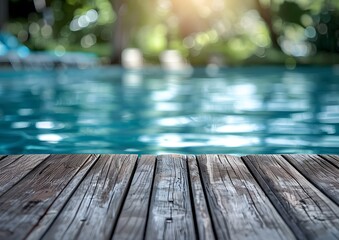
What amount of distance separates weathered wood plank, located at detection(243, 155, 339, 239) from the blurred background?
13.0 m

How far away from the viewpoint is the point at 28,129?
5.92 meters

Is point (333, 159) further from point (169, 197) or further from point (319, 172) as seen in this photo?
point (169, 197)

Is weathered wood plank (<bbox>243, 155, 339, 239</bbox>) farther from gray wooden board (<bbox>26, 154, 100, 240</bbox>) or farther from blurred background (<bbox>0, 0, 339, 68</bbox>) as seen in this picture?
blurred background (<bbox>0, 0, 339, 68</bbox>)

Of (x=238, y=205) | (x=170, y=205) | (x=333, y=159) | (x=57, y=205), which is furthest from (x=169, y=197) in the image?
(x=333, y=159)

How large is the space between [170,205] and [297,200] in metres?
0.50

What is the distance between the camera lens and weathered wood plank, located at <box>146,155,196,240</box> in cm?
172

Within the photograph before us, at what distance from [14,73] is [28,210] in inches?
411

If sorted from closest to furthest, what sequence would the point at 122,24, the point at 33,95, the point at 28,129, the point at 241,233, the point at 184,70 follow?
1. the point at 241,233
2. the point at 28,129
3. the point at 33,95
4. the point at 184,70
5. the point at 122,24

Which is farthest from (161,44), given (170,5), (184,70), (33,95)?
(33,95)

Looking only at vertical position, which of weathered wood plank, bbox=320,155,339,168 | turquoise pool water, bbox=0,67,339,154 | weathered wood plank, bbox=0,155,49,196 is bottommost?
turquoise pool water, bbox=0,67,339,154

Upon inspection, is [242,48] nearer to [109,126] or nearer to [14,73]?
[14,73]

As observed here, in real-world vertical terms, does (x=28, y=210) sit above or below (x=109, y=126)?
above

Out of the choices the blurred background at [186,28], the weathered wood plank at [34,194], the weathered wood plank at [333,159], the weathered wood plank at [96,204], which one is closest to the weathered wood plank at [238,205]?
the weathered wood plank at [96,204]

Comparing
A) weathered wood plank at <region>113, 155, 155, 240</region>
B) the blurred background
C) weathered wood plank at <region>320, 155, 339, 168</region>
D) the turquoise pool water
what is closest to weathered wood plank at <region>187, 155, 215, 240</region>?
weathered wood plank at <region>113, 155, 155, 240</region>
